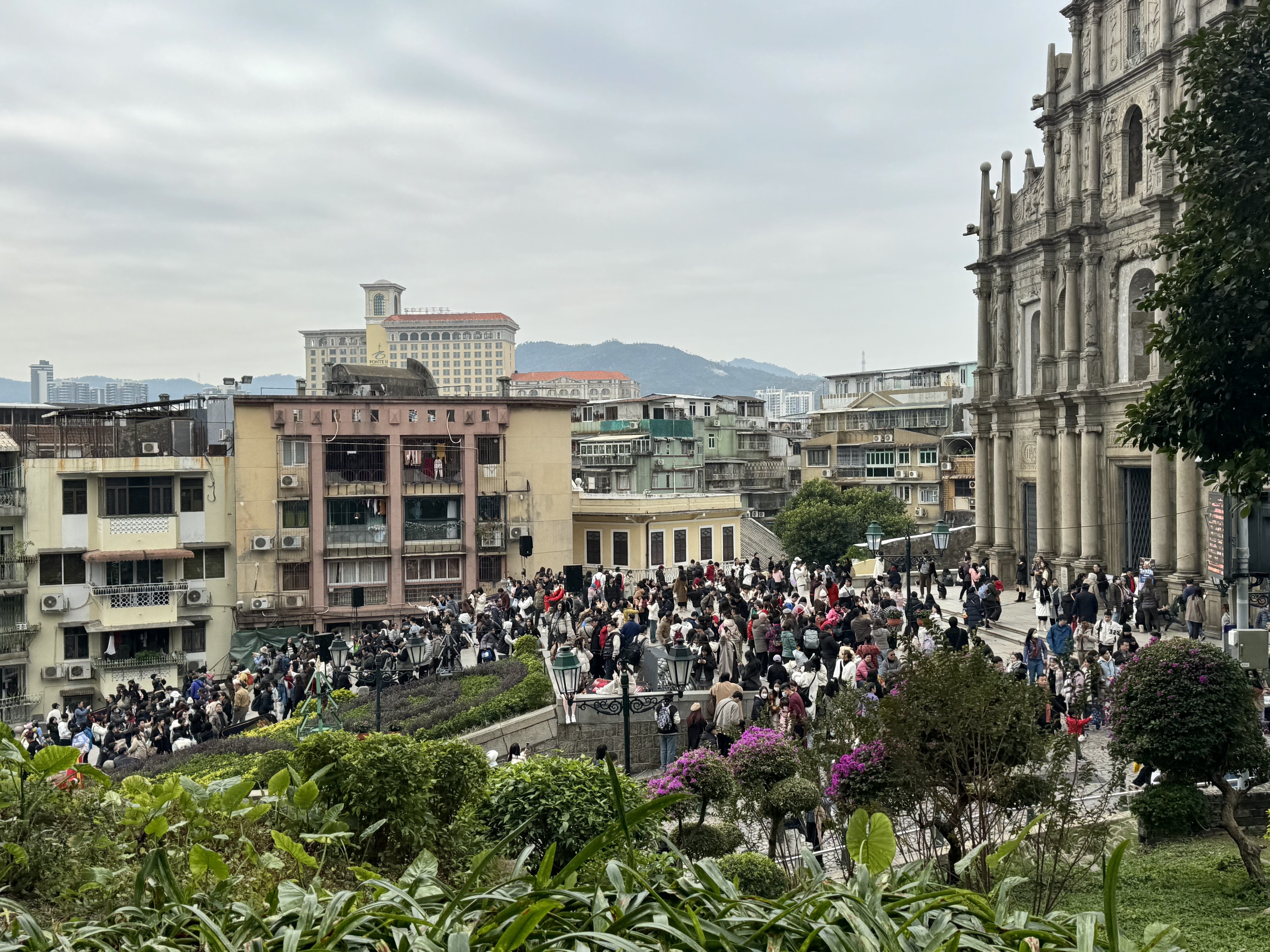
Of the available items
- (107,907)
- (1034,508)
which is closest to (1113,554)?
(1034,508)

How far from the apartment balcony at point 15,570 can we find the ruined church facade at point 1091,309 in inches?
1446

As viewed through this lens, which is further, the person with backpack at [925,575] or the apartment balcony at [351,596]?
the apartment balcony at [351,596]

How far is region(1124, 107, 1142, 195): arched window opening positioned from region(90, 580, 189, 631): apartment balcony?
38123 millimetres

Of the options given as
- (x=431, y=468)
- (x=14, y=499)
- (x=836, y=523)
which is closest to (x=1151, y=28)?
(x=836, y=523)

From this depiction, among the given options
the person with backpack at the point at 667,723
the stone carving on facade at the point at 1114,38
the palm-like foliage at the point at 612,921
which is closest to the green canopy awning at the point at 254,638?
the person with backpack at the point at 667,723

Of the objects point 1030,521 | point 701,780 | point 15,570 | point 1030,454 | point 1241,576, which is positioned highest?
point 1030,454

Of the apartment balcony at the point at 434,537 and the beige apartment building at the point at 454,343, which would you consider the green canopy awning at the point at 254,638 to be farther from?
the beige apartment building at the point at 454,343

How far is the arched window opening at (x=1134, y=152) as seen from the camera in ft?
106

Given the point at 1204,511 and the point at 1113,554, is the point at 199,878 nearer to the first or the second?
the point at 1204,511

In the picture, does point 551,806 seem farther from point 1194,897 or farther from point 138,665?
point 138,665

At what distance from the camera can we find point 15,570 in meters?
42.2

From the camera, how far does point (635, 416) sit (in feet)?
241

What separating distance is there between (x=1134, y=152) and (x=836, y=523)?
1092 inches

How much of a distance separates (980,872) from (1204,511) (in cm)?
2282
